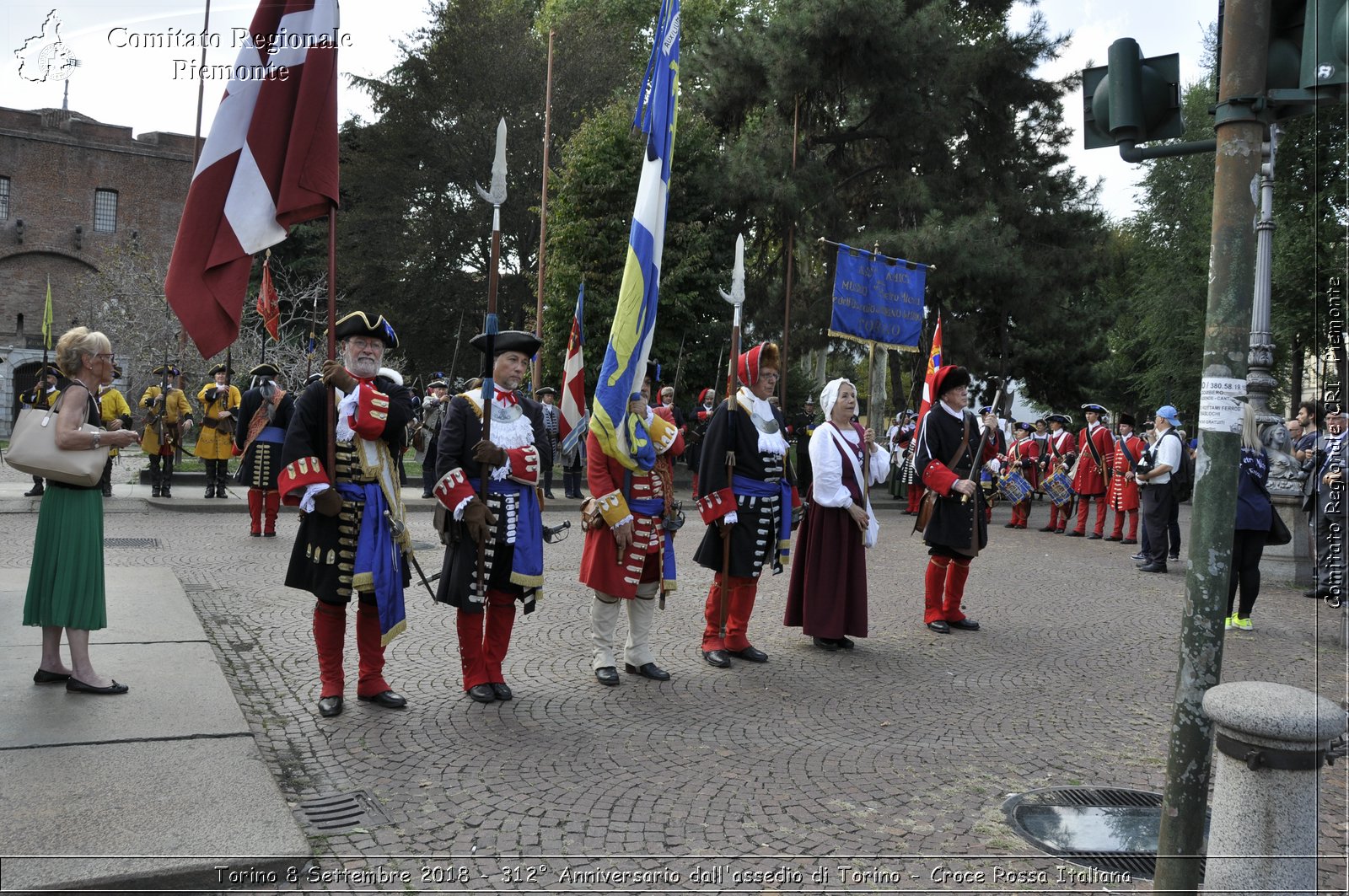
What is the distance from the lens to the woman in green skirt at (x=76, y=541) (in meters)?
4.96

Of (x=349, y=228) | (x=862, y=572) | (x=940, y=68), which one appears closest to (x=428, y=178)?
(x=349, y=228)

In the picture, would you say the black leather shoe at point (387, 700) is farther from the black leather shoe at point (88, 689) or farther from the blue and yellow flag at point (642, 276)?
the blue and yellow flag at point (642, 276)

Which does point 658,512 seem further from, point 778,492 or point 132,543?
point 132,543

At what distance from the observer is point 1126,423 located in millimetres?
14445

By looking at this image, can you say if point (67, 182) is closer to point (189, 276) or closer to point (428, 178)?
point (428, 178)

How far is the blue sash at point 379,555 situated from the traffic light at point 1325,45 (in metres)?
4.46

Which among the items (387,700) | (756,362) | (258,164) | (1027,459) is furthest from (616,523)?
(1027,459)

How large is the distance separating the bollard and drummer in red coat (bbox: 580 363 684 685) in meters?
3.52

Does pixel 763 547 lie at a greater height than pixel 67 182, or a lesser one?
lesser

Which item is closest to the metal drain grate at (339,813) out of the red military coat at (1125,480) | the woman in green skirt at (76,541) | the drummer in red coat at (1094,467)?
the woman in green skirt at (76,541)

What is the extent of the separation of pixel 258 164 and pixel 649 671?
3.68m

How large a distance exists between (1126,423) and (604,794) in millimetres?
12361

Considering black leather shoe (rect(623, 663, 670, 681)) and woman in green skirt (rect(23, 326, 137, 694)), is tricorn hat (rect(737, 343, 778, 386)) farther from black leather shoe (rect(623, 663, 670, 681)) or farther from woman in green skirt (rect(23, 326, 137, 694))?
woman in green skirt (rect(23, 326, 137, 694))

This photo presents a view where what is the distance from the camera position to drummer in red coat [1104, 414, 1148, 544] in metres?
14.3
